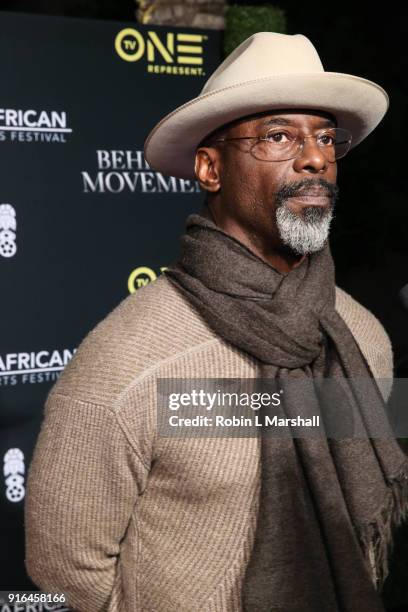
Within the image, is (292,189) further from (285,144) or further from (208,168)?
(208,168)

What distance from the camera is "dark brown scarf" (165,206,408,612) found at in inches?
75.2

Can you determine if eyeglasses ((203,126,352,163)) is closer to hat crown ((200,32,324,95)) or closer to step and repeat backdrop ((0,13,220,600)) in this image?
hat crown ((200,32,324,95))

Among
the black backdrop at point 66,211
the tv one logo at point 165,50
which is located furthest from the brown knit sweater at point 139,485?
the tv one logo at point 165,50

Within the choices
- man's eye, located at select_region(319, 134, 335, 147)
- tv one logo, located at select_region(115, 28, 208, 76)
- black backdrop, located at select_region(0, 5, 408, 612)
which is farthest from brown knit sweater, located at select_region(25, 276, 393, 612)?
tv one logo, located at select_region(115, 28, 208, 76)

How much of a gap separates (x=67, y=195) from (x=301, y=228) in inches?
85.5

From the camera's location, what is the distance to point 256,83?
1.99 meters

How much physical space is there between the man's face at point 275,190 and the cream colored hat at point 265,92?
4 centimetres

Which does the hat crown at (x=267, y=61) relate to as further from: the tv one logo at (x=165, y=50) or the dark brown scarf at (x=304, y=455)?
the tv one logo at (x=165, y=50)

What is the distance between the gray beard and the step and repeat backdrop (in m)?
2.08

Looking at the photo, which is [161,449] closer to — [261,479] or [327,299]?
[261,479]

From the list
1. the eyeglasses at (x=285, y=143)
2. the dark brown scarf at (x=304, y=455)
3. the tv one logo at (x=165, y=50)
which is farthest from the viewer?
the tv one logo at (x=165, y=50)

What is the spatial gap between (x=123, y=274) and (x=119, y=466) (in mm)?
2302

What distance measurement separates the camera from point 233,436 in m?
1.97

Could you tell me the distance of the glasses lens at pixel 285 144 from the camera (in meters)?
2.01
